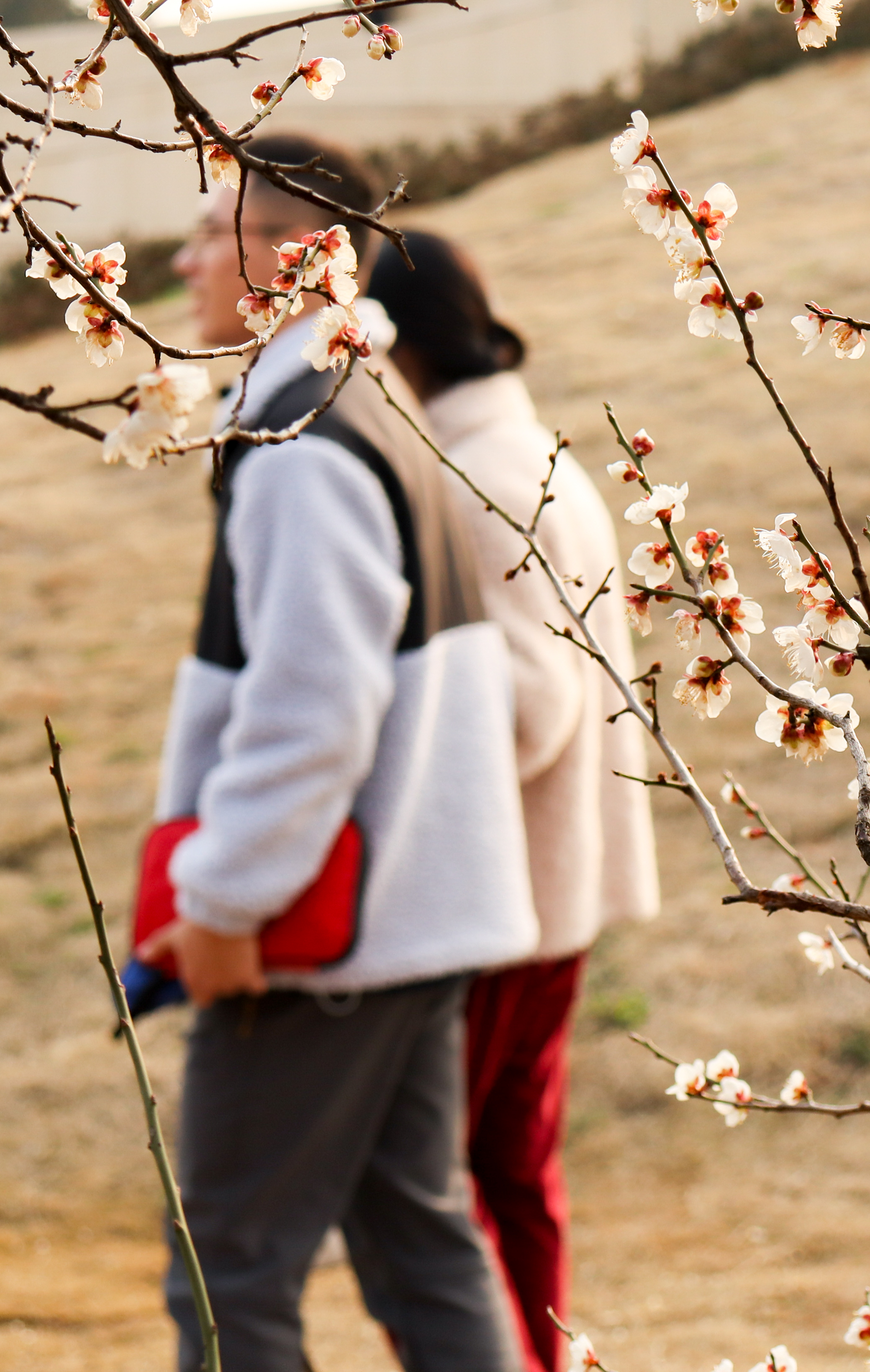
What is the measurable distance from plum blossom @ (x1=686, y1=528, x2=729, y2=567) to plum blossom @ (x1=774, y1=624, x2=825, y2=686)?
78mm

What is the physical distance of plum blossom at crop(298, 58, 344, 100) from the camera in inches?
35.2

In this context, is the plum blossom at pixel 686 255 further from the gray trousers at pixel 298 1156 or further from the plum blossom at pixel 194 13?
the gray trousers at pixel 298 1156

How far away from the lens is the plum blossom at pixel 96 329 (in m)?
0.78

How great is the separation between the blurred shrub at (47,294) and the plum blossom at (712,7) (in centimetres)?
1237

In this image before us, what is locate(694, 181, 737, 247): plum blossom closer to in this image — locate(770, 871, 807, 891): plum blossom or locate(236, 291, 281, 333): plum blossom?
locate(236, 291, 281, 333): plum blossom

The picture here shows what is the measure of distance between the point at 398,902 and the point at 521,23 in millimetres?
18815

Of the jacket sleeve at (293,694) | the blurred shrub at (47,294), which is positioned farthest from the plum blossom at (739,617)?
the blurred shrub at (47,294)

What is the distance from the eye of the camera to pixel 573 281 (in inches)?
424

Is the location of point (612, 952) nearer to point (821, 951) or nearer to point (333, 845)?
point (333, 845)

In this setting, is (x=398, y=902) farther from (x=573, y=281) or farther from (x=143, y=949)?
(x=573, y=281)

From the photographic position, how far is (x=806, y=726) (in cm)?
78

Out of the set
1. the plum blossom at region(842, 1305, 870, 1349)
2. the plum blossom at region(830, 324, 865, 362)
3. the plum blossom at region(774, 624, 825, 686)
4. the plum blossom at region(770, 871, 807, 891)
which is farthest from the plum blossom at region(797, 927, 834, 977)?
the plum blossom at region(830, 324, 865, 362)

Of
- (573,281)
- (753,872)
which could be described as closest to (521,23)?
(573,281)

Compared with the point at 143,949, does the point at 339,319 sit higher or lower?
higher
